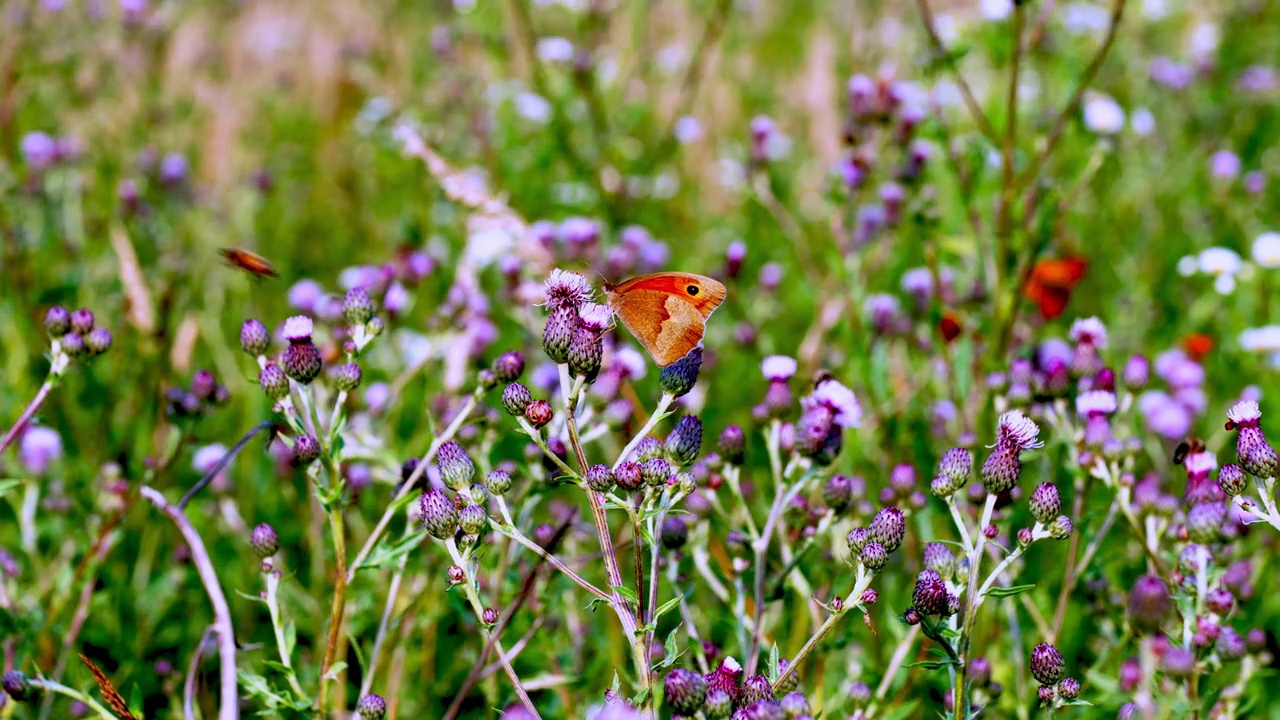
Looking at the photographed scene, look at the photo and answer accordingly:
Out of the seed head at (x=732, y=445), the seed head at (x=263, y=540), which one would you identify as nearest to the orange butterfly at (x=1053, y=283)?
the seed head at (x=732, y=445)

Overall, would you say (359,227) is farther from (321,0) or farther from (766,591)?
(766,591)

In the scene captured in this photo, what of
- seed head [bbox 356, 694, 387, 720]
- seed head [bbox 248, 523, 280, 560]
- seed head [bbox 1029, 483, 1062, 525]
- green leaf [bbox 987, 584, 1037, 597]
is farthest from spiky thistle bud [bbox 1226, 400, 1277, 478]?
seed head [bbox 248, 523, 280, 560]

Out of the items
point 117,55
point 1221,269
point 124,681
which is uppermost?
point 1221,269

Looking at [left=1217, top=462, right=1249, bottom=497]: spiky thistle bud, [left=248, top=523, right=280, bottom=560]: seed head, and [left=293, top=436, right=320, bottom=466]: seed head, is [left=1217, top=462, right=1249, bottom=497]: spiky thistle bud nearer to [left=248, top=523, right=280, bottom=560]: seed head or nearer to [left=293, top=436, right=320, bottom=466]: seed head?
[left=293, top=436, right=320, bottom=466]: seed head

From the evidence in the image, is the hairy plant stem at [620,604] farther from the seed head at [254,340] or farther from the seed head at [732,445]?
the seed head at [254,340]

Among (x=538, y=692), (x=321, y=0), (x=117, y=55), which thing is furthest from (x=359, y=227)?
(x=538, y=692)

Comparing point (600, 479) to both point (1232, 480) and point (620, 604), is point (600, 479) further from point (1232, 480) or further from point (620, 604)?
point (1232, 480)

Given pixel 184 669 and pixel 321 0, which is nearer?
pixel 184 669
